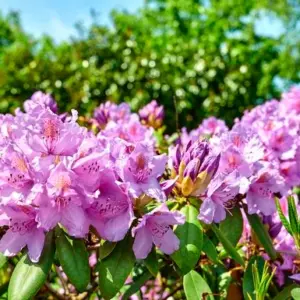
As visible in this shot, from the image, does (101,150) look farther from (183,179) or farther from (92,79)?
(92,79)

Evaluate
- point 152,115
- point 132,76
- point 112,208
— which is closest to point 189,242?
point 112,208

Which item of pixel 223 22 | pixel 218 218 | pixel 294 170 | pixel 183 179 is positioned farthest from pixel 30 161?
pixel 223 22

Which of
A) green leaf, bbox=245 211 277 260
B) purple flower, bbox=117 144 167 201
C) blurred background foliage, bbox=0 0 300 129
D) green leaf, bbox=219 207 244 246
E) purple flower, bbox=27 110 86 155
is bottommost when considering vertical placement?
blurred background foliage, bbox=0 0 300 129

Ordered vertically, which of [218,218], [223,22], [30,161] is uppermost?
[30,161]

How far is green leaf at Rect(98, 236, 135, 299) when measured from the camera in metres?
1.34

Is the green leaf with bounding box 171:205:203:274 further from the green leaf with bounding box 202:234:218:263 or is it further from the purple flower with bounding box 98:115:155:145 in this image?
the purple flower with bounding box 98:115:155:145

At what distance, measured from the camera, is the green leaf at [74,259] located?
1.34 metres

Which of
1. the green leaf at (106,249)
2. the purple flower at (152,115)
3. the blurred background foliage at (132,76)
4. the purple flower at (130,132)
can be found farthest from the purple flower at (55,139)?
the blurred background foliage at (132,76)

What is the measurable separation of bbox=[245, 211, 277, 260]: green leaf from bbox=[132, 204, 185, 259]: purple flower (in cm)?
38

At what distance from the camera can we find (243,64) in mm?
6352

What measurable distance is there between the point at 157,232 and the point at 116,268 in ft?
0.38

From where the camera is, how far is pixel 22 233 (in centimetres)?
136

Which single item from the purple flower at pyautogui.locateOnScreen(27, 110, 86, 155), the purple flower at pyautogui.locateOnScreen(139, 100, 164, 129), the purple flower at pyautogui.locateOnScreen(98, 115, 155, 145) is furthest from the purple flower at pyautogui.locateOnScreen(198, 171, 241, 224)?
the purple flower at pyautogui.locateOnScreen(139, 100, 164, 129)

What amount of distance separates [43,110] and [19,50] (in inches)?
204
